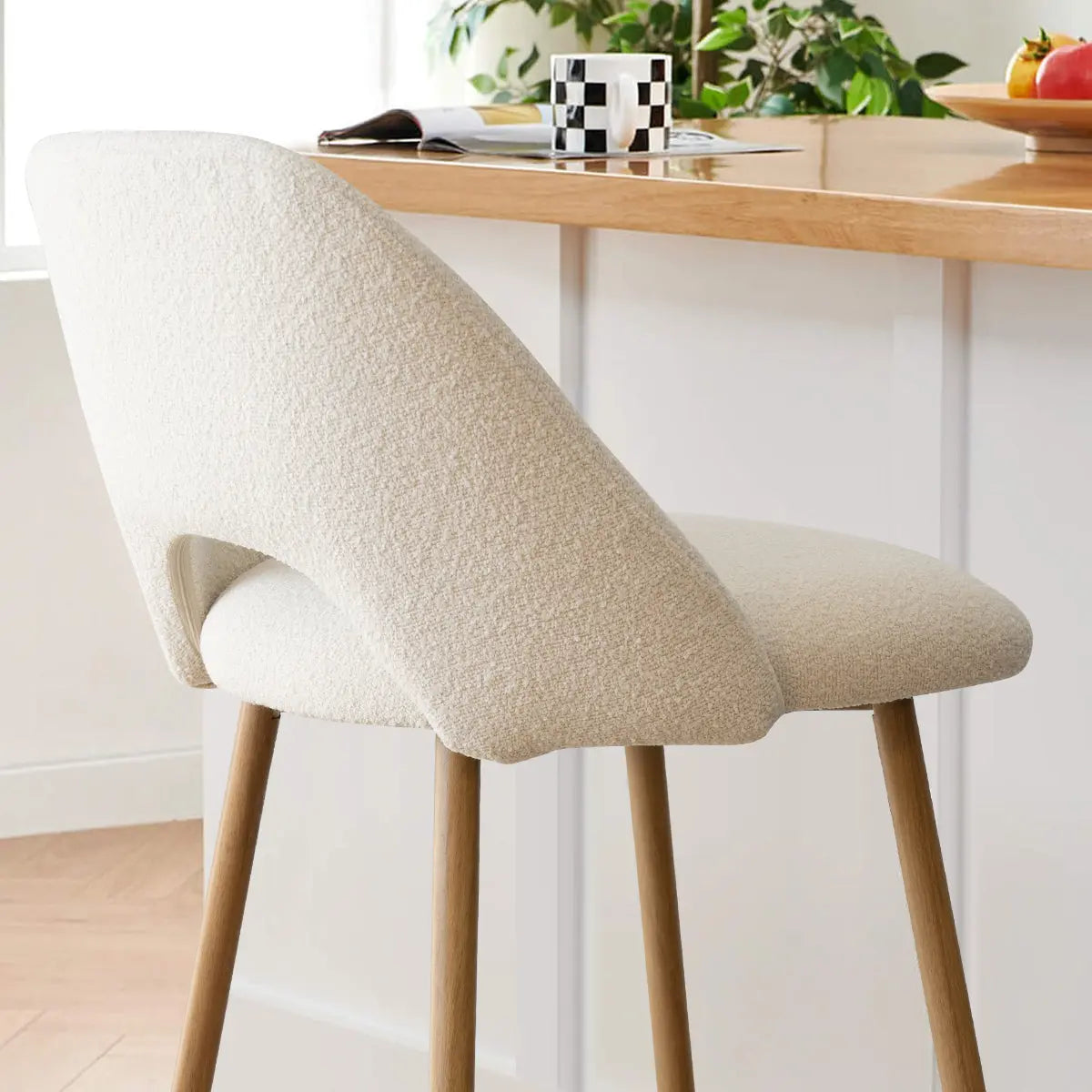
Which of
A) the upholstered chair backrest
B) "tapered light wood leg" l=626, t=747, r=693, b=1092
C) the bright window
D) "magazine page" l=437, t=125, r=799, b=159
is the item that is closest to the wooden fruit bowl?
"magazine page" l=437, t=125, r=799, b=159

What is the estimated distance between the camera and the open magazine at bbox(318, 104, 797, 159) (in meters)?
1.91

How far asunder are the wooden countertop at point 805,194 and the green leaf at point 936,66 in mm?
1548

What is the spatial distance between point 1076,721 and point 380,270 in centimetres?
86

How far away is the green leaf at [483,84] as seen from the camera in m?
3.51

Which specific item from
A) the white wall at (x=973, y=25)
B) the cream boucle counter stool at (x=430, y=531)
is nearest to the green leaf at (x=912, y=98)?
the white wall at (x=973, y=25)

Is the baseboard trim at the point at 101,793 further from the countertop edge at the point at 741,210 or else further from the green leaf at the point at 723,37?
the countertop edge at the point at 741,210

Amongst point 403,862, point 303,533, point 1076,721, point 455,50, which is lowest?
point 403,862

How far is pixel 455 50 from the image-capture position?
3359 millimetres

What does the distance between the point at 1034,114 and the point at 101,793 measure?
2.06 meters

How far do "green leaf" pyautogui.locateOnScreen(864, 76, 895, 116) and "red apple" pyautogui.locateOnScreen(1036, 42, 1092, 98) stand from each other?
4.57 ft

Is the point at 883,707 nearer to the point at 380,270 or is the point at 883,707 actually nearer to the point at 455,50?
the point at 380,270

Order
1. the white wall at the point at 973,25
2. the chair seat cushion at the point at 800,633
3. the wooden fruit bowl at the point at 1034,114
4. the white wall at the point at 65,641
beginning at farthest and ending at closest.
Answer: the white wall at the point at 973,25, the white wall at the point at 65,641, the wooden fruit bowl at the point at 1034,114, the chair seat cushion at the point at 800,633

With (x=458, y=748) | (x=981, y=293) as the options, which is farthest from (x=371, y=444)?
(x=981, y=293)

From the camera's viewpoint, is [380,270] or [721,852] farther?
[721,852]
